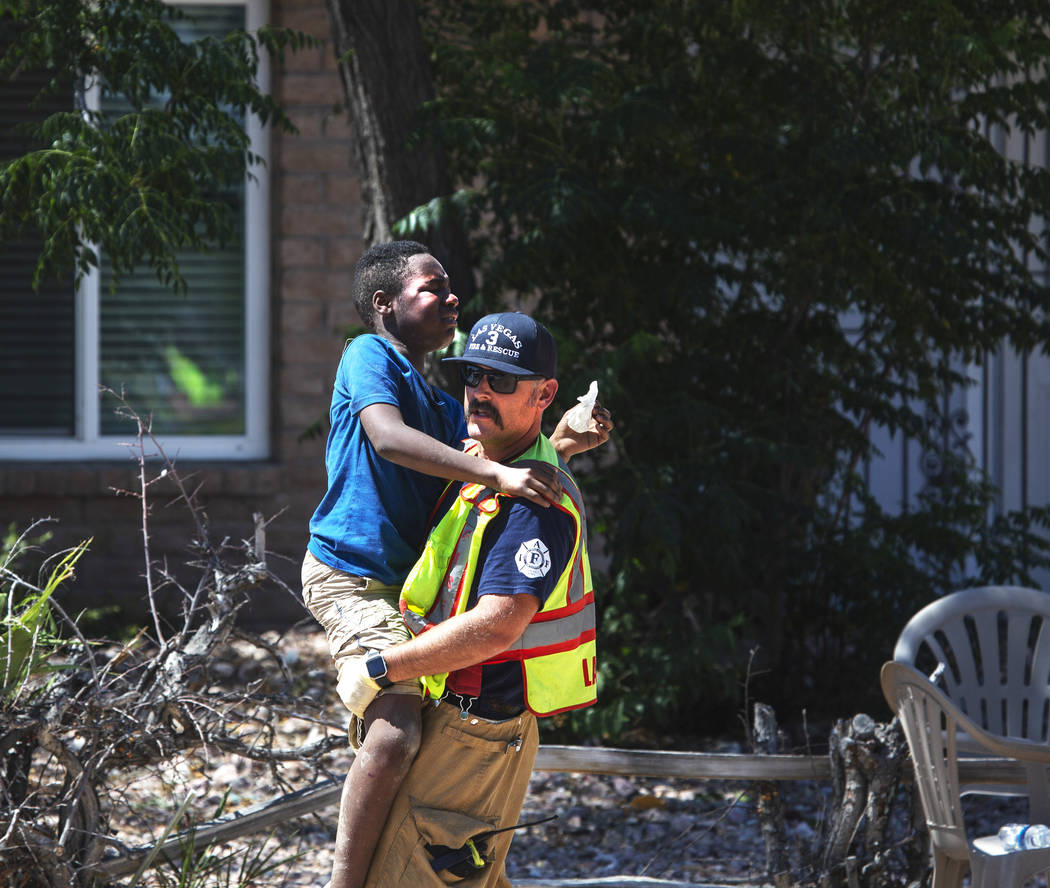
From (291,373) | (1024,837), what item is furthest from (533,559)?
(291,373)

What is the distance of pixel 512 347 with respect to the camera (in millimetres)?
2506

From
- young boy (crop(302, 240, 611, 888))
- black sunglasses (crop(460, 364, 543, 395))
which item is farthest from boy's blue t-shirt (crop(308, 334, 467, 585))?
black sunglasses (crop(460, 364, 543, 395))

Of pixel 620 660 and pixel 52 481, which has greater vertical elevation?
pixel 52 481

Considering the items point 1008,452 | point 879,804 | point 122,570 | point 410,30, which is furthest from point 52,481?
point 1008,452

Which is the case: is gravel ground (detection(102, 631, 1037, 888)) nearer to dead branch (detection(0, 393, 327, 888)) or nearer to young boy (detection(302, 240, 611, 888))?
dead branch (detection(0, 393, 327, 888))

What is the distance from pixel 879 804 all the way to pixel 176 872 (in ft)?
6.62

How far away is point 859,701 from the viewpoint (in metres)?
5.53

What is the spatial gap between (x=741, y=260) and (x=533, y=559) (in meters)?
3.72

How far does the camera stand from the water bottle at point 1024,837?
10.5ft

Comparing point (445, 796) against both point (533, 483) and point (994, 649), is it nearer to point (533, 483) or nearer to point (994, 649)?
point (533, 483)

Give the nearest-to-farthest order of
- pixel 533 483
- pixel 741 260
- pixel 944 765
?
pixel 533 483
pixel 944 765
pixel 741 260

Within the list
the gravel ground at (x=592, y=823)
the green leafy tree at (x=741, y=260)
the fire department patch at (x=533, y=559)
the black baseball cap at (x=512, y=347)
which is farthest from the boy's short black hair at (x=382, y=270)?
the gravel ground at (x=592, y=823)

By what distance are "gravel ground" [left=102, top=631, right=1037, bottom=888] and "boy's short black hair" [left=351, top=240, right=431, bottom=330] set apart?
192cm

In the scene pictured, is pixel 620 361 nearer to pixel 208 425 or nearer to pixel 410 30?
pixel 410 30
